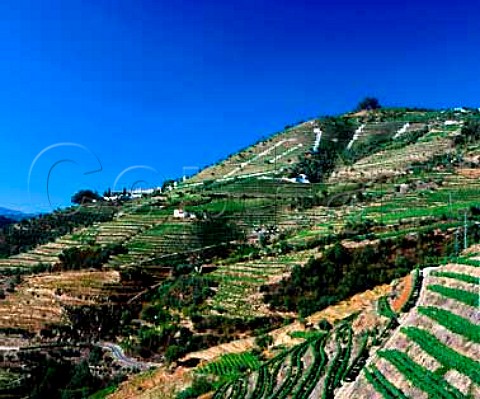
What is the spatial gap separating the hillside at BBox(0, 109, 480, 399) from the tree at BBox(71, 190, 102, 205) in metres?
10.2

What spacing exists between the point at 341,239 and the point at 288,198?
87.0 ft

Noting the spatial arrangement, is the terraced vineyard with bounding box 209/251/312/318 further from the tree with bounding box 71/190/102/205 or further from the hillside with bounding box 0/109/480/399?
the tree with bounding box 71/190/102/205

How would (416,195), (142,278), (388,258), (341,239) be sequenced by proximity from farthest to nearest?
(416,195) < (142,278) < (341,239) < (388,258)

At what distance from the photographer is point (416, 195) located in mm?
51469

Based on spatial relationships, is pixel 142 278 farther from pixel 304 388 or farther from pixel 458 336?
pixel 458 336

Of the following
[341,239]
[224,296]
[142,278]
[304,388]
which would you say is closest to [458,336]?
[304,388]

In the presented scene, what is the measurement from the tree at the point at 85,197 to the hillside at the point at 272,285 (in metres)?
10.2

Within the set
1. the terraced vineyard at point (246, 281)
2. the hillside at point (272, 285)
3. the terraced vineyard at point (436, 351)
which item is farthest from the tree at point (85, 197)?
the terraced vineyard at point (436, 351)

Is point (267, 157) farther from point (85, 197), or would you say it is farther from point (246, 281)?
point (246, 281)

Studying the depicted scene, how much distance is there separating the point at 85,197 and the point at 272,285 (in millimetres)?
66338

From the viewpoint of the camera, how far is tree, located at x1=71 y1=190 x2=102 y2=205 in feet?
314

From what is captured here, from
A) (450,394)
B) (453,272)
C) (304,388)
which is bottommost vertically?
(304,388)

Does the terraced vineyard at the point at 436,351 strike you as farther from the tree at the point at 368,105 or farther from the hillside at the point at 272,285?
the tree at the point at 368,105

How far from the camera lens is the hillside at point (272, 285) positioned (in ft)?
53.9
